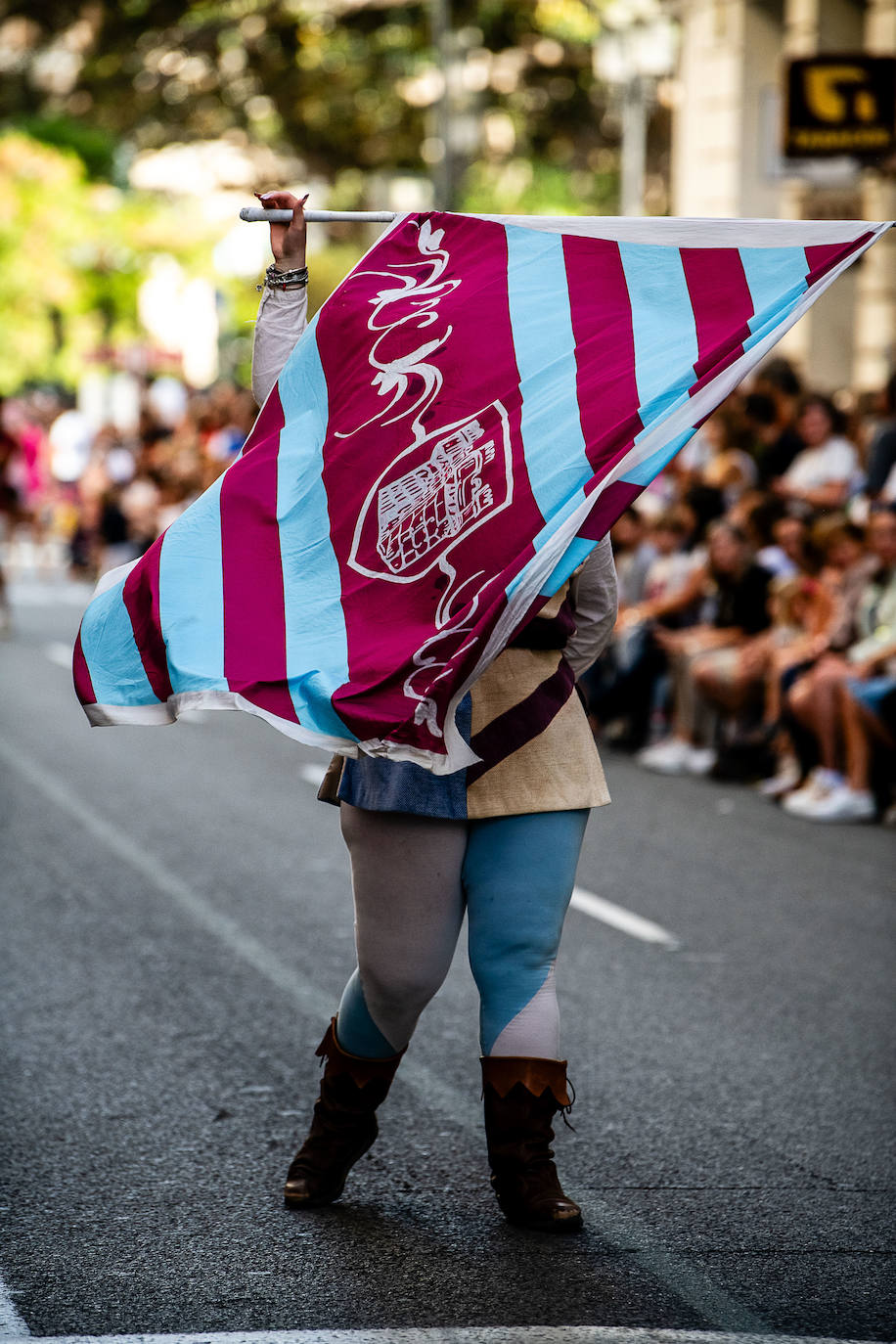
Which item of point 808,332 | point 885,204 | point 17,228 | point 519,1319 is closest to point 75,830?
point 519,1319

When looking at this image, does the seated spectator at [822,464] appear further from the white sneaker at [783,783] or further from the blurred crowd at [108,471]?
the blurred crowd at [108,471]

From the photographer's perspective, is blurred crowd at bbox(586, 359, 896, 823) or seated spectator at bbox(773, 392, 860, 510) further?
seated spectator at bbox(773, 392, 860, 510)

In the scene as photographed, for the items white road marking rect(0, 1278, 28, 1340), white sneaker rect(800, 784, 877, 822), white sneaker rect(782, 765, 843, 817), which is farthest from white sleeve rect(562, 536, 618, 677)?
white sneaker rect(782, 765, 843, 817)

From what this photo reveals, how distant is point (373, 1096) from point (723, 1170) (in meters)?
0.95

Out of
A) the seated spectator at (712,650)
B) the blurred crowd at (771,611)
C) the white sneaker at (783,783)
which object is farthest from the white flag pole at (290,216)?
the seated spectator at (712,650)

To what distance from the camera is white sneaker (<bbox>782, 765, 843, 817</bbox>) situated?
1077 cm

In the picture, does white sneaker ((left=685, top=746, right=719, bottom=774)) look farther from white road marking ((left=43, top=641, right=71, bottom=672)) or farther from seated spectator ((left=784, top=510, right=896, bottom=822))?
white road marking ((left=43, top=641, right=71, bottom=672))

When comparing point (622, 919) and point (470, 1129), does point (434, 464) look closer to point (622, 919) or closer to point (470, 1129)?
point (470, 1129)

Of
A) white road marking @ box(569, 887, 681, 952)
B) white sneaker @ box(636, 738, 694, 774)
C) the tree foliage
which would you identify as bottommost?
white sneaker @ box(636, 738, 694, 774)

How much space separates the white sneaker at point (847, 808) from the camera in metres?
10.6

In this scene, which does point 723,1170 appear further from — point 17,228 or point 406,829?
point 17,228

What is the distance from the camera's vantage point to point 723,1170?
4898 millimetres

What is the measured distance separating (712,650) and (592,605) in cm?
812

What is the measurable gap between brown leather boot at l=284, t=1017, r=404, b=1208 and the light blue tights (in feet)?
0.74
